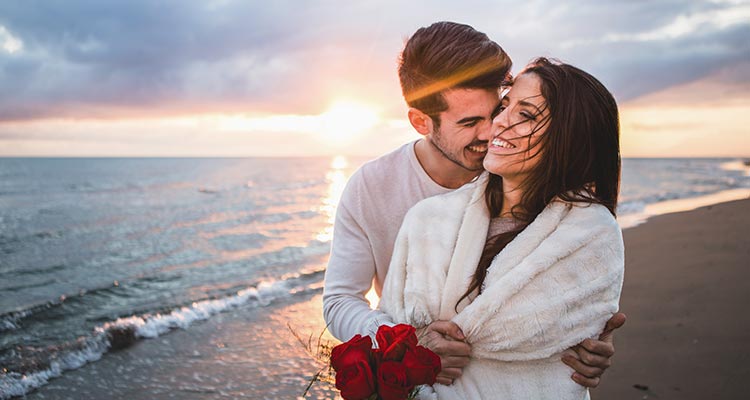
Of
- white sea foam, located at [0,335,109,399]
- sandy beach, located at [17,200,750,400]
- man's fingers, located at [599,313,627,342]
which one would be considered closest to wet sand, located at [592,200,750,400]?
sandy beach, located at [17,200,750,400]

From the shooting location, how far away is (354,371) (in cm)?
138

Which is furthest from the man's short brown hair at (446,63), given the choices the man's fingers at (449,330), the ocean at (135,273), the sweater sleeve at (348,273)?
the ocean at (135,273)

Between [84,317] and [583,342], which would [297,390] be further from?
[84,317]

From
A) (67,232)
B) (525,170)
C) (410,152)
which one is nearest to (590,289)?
(525,170)

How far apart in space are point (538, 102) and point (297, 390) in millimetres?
4291

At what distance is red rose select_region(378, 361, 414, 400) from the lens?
1354mm

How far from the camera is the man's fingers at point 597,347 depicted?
1912mm

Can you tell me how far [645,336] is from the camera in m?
5.70

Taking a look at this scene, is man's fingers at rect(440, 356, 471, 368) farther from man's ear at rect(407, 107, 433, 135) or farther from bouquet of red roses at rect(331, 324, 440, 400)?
man's ear at rect(407, 107, 433, 135)

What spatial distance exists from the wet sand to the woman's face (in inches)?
134

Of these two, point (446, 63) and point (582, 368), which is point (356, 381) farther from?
point (446, 63)

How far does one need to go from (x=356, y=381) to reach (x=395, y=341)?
0.54 feet

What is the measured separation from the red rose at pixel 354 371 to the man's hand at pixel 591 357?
0.95 meters

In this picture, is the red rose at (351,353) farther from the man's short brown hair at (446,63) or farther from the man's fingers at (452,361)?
the man's short brown hair at (446,63)
